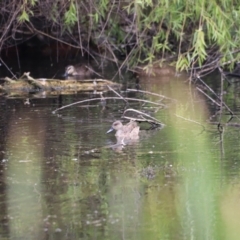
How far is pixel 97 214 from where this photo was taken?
7.77 metres

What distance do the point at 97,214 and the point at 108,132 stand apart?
12.4 feet

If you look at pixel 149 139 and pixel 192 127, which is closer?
pixel 149 139

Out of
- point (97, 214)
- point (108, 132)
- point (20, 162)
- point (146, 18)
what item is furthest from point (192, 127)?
point (97, 214)

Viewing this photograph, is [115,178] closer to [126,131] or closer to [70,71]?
[126,131]

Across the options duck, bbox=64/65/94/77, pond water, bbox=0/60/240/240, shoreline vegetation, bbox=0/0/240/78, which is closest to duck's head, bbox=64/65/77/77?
duck, bbox=64/65/94/77

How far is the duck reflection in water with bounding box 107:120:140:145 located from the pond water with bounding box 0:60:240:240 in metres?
0.11

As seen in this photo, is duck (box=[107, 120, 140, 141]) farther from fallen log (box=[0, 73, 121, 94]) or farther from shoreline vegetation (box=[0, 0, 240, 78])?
fallen log (box=[0, 73, 121, 94])

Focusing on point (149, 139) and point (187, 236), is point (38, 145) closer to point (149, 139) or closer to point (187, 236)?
point (149, 139)

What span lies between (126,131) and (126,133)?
25 millimetres

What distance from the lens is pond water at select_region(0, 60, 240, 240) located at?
7477mm

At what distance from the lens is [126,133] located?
11039 millimetres

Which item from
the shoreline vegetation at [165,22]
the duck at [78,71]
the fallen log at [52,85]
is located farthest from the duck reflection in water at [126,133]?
the duck at [78,71]

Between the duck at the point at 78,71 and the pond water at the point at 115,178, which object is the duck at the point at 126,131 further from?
the duck at the point at 78,71

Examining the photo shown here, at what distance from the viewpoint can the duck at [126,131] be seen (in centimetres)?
1101
